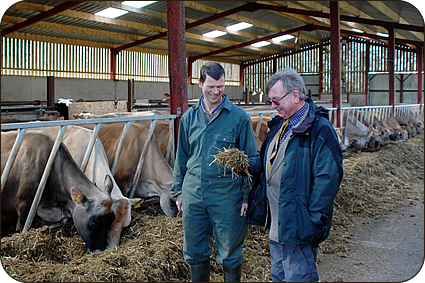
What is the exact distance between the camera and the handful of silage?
2.64 metres

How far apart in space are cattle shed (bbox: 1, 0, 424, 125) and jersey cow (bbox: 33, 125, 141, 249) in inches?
47.6

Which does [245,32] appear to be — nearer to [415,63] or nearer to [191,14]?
[191,14]

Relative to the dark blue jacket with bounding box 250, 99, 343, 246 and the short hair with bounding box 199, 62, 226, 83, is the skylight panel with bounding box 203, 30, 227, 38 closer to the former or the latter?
the short hair with bounding box 199, 62, 226, 83

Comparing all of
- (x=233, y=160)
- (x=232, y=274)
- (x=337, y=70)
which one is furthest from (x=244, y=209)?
(x=337, y=70)

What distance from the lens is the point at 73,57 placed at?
2061 centimetres

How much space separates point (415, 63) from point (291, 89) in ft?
93.7

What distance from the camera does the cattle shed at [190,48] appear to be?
13.3 metres

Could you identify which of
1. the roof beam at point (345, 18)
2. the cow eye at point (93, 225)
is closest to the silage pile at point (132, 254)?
the cow eye at point (93, 225)

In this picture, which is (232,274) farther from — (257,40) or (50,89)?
(257,40)

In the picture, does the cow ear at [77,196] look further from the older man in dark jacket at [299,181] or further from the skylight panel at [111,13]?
the skylight panel at [111,13]

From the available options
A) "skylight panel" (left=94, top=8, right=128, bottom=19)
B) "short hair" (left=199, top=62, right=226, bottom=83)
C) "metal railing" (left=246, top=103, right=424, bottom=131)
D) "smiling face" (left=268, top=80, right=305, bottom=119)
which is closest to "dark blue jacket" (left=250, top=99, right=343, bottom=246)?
"smiling face" (left=268, top=80, right=305, bottom=119)

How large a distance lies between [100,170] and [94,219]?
1.16 m

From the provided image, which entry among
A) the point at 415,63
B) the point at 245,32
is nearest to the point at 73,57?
the point at 245,32

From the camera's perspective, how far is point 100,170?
480cm
